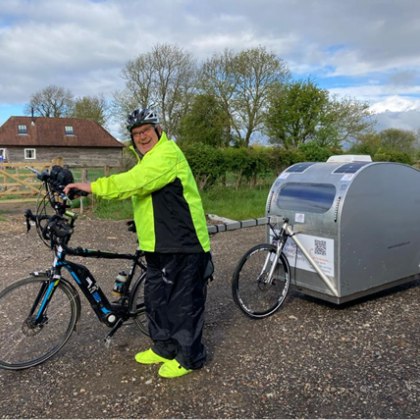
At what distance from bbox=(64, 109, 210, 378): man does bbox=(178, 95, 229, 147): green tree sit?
32.1 m

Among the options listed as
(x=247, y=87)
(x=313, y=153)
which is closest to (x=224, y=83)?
(x=247, y=87)

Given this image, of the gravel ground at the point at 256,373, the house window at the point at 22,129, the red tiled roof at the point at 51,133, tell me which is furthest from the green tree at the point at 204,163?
the house window at the point at 22,129

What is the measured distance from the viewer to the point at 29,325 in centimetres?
346

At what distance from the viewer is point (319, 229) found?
457cm

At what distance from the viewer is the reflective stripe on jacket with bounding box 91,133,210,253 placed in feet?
10.2

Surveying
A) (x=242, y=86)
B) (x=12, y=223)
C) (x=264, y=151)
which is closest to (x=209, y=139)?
(x=242, y=86)

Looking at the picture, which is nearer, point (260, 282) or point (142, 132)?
point (142, 132)

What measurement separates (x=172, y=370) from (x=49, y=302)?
1.14m

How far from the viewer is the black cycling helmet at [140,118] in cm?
324

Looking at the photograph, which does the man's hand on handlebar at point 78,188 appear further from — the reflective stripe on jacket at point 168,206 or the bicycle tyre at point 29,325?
the bicycle tyre at point 29,325

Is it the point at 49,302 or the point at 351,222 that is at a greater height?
the point at 351,222

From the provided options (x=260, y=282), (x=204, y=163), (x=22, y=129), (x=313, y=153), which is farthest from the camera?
(x=22, y=129)

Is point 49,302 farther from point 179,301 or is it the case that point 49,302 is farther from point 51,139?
point 51,139

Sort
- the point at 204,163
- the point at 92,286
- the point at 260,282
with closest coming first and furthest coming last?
the point at 92,286
the point at 260,282
the point at 204,163
